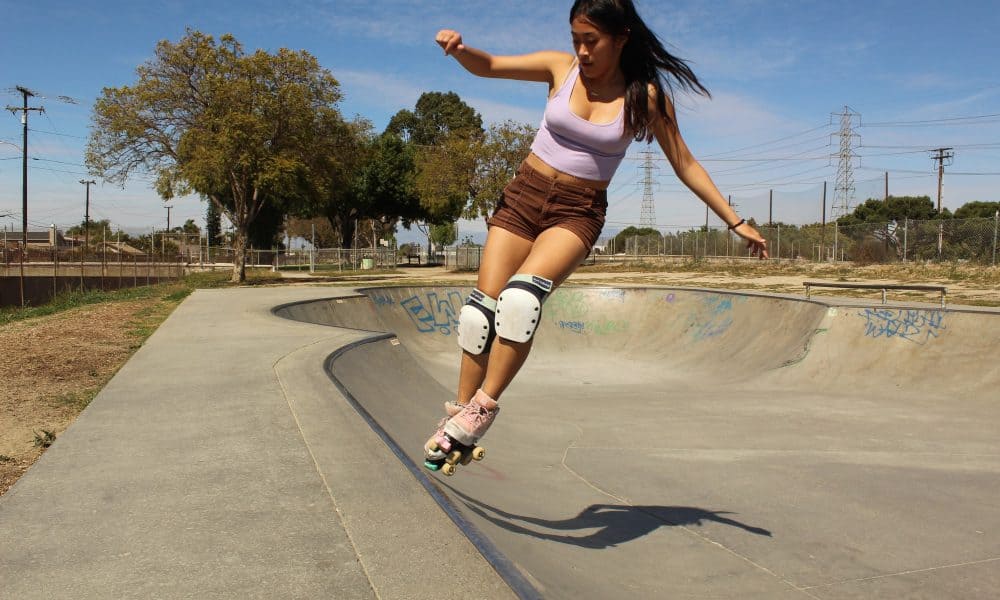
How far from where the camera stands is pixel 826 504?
4.71 meters

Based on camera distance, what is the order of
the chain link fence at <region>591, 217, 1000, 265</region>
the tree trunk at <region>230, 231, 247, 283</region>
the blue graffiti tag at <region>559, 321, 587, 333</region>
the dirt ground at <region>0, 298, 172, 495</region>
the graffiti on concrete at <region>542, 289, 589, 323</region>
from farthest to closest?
the tree trunk at <region>230, 231, 247, 283</region> < the chain link fence at <region>591, 217, 1000, 265</region> < the graffiti on concrete at <region>542, 289, 589, 323</region> < the blue graffiti tag at <region>559, 321, 587, 333</region> < the dirt ground at <region>0, 298, 172, 495</region>

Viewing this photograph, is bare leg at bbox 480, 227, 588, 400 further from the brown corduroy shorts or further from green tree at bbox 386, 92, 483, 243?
green tree at bbox 386, 92, 483, 243

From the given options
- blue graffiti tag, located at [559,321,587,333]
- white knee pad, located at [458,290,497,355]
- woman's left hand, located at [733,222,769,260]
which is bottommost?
blue graffiti tag, located at [559,321,587,333]

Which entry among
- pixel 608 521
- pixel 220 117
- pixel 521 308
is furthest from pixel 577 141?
pixel 220 117

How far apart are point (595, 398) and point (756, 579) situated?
580 centimetres

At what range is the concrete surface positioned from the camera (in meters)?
2.21

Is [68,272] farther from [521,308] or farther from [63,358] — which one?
[521,308]

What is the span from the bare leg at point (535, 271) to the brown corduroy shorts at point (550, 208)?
0.06m

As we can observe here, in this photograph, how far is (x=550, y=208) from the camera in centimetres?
282

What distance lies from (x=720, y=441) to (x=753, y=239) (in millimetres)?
4206

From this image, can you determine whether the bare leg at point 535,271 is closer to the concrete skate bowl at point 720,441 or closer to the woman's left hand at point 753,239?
the concrete skate bowl at point 720,441

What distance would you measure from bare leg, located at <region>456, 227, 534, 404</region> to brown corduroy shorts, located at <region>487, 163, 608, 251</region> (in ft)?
0.13

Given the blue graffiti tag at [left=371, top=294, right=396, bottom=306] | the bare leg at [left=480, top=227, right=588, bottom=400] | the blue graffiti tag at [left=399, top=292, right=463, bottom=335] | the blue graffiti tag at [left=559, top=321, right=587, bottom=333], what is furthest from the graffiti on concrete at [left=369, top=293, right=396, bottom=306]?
the bare leg at [left=480, top=227, right=588, bottom=400]

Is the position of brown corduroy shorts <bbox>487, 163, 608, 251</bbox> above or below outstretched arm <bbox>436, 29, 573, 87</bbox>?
below
